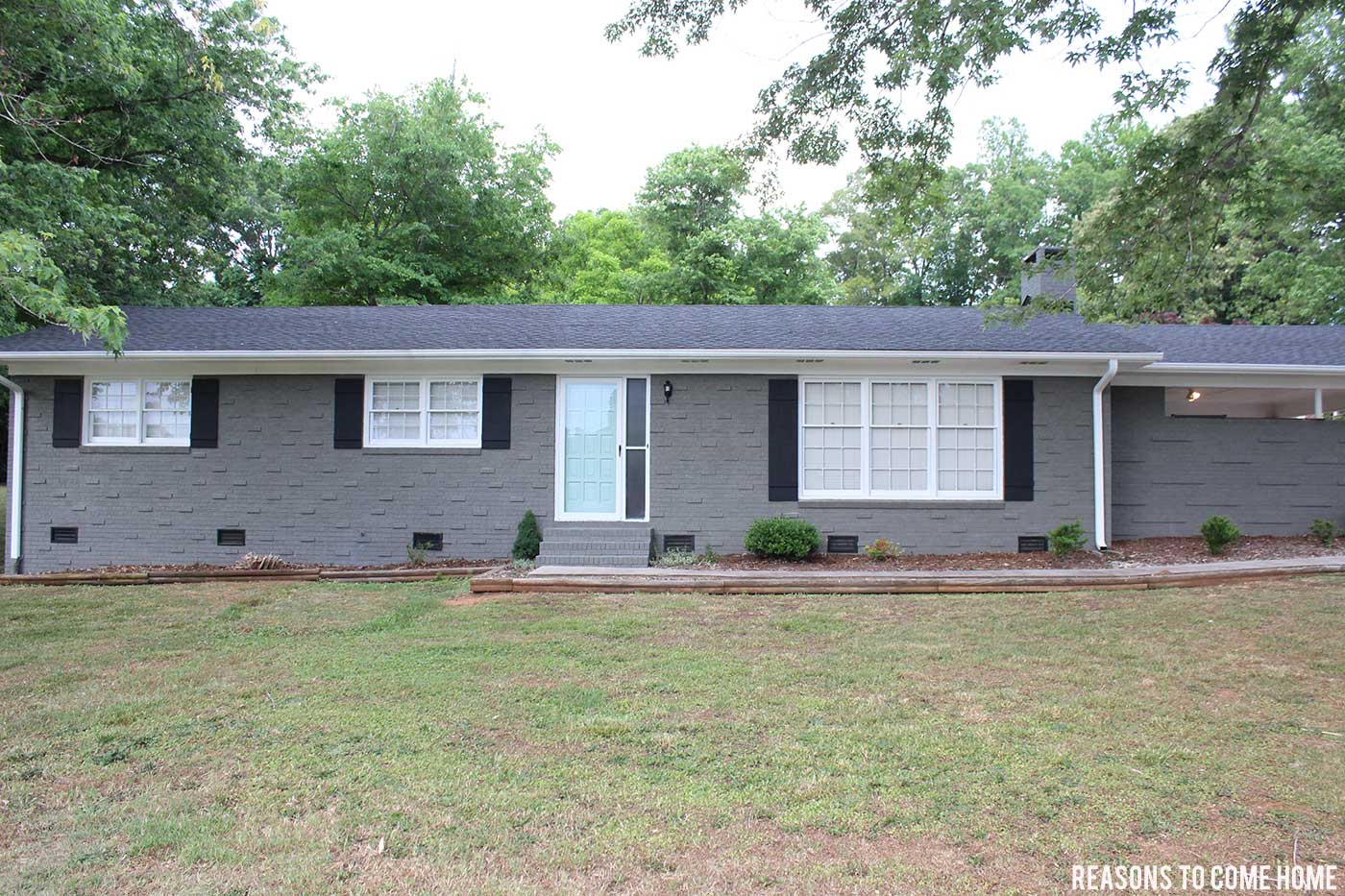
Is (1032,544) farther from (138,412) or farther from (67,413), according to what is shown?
(67,413)

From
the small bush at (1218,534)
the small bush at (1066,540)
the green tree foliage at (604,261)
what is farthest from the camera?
the green tree foliage at (604,261)

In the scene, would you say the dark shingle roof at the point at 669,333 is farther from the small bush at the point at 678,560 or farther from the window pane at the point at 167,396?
the small bush at the point at 678,560

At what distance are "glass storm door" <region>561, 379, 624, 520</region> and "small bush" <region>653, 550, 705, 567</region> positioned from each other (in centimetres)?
103

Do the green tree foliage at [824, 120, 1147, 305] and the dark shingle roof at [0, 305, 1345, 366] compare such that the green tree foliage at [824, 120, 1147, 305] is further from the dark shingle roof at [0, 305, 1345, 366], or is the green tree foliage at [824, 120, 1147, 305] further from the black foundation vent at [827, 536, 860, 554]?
the black foundation vent at [827, 536, 860, 554]

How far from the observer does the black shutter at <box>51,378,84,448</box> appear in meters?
10.9

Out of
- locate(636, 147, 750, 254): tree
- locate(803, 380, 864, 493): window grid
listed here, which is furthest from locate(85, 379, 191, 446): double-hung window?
locate(636, 147, 750, 254): tree

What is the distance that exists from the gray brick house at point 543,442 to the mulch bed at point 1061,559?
14.3 inches

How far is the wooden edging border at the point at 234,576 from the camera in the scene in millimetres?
9414

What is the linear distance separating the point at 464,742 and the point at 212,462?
28.2 ft

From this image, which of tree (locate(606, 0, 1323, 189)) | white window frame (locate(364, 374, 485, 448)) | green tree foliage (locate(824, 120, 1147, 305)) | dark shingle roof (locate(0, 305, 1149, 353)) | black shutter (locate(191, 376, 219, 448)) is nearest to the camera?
tree (locate(606, 0, 1323, 189))

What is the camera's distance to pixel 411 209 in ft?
72.0

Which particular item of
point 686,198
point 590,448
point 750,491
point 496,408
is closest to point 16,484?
point 496,408

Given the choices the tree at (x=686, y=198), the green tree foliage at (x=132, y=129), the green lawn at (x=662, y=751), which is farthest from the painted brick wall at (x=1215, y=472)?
the tree at (x=686, y=198)

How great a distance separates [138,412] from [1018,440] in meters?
11.8
